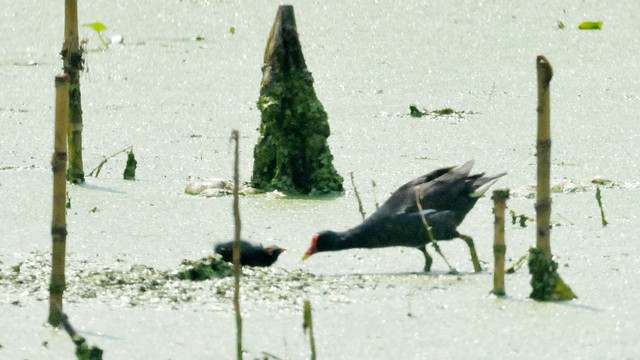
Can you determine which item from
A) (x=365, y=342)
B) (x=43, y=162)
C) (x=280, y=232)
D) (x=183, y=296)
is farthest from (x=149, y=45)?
(x=365, y=342)

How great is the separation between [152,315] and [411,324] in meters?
0.69

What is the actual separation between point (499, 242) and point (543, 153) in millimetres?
278

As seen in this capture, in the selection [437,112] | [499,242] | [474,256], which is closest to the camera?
[499,242]

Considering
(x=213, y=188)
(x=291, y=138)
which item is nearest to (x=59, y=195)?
(x=213, y=188)

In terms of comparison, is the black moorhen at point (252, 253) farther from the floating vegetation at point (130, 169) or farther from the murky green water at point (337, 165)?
the floating vegetation at point (130, 169)

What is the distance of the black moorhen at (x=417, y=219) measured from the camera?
4055 millimetres

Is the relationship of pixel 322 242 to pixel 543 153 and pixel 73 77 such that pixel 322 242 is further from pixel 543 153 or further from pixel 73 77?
pixel 73 77

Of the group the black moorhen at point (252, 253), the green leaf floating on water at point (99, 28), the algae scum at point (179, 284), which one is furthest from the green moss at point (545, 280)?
the green leaf floating on water at point (99, 28)

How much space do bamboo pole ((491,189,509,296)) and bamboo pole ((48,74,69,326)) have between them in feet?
3.76

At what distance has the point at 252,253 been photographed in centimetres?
404

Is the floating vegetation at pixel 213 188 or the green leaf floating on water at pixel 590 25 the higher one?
the green leaf floating on water at pixel 590 25

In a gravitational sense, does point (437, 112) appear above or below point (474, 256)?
above

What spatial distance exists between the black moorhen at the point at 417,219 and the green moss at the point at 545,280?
0.62m

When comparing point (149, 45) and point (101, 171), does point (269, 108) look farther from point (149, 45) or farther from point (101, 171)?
point (149, 45)
